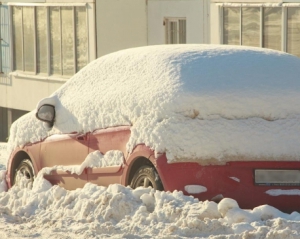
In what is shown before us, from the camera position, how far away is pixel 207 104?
866 centimetres

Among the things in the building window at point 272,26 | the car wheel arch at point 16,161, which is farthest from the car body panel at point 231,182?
the building window at point 272,26

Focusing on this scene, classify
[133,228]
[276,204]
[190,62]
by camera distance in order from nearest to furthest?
1. [133,228]
2. [276,204]
3. [190,62]

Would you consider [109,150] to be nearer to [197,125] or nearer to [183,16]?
[197,125]

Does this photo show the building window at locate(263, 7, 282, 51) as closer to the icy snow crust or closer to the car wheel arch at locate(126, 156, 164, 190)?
the icy snow crust

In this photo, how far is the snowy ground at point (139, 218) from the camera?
770cm

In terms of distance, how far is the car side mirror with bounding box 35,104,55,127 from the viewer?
10227mm

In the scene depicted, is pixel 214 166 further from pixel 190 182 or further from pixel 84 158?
pixel 84 158

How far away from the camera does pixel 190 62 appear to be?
9172 mm

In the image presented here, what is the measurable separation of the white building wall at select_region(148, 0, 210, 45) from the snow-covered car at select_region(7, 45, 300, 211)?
11.6 m

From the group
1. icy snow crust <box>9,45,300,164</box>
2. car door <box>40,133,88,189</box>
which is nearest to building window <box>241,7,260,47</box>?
car door <box>40,133,88,189</box>

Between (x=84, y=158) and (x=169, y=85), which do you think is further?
(x=84, y=158)

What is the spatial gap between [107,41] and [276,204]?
614 inches

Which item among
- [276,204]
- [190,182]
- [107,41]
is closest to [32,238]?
[190,182]

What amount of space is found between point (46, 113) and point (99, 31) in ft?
44.8
